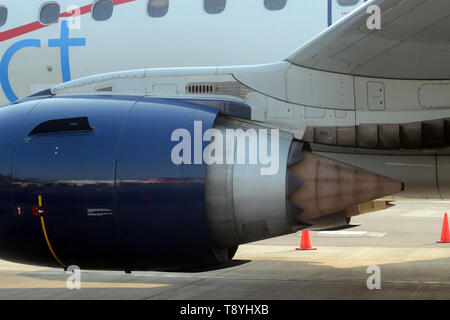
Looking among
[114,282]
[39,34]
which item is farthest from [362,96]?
[39,34]

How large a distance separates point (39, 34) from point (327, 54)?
4.13 meters

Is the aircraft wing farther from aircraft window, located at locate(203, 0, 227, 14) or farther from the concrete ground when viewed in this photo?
the concrete ground

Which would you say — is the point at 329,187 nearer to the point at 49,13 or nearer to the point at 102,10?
the point at 102,10

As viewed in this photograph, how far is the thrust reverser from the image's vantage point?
543 cm

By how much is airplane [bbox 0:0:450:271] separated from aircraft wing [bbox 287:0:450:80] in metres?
0.01

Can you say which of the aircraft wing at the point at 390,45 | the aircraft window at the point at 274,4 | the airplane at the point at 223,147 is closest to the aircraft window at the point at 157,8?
the aircraft window at the point at 274,4

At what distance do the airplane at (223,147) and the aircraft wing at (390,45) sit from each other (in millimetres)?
14

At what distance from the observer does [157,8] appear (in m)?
8.12

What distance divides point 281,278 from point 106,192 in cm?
371

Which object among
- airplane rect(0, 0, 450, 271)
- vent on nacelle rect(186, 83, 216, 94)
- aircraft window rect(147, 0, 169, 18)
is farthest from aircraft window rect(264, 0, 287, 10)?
vent on nacelle rect(186, 83, 216, 94)

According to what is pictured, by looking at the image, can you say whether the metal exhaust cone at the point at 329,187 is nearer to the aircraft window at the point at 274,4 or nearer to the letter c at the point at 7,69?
the aircraft window at the point at 274,4

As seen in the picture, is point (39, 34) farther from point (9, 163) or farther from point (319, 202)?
point (319, 202)

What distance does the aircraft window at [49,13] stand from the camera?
8479 millimetres

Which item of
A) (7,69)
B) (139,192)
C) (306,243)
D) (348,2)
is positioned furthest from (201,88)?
(306,243)
